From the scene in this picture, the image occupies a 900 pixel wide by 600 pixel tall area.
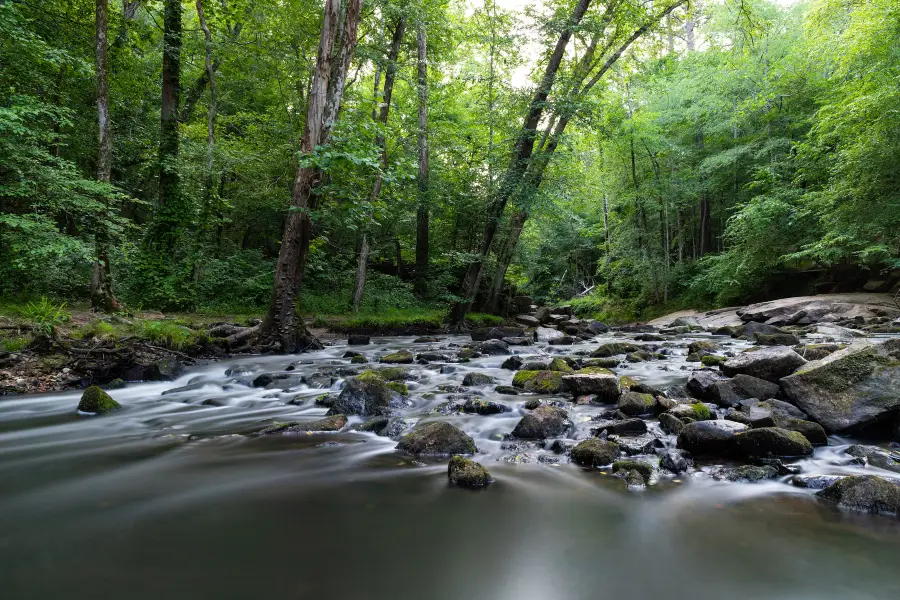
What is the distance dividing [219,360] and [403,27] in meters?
14.1

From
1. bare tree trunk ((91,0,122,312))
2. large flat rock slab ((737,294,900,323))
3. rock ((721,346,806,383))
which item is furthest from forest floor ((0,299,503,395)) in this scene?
large flat rock slab ((737,294,900,323))

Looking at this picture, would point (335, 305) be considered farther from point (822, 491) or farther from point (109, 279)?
point (822, 491)

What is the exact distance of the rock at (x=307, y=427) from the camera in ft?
15.1

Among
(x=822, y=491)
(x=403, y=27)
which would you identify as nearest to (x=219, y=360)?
(x=822, y=491)

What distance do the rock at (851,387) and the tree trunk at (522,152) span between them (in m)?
10.9

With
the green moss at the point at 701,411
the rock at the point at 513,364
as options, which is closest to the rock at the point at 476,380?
the rock at the point at 513,364

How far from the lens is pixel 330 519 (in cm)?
276

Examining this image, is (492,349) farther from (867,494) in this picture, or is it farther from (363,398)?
(867,494)

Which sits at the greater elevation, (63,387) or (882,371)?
(882,371)

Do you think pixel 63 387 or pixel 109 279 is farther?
pixel 109 279

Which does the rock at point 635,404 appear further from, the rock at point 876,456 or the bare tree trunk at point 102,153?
the bare tree trunk at point 102,153

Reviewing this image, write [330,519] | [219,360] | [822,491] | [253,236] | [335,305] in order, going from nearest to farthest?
[330,519], [822,491], [219,360], [335,305], [253,236]

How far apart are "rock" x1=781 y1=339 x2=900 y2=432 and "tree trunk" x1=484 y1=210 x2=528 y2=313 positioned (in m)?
12.2

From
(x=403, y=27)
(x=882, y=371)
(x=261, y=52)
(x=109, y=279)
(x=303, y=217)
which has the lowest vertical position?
(x=882, y=371)
